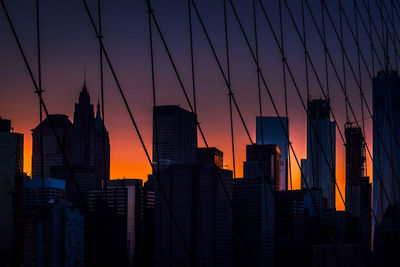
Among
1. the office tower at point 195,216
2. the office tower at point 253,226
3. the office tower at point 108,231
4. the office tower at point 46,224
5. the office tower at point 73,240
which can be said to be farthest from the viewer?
the office tower at point 195,216

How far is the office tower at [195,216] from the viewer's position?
98.9 meters

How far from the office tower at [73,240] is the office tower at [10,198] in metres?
6.26

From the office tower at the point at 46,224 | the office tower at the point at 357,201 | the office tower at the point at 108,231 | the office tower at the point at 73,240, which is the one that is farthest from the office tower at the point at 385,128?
the office tower at the point at 46,224

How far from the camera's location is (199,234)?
334 feet

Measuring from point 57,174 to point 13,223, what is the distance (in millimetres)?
19488

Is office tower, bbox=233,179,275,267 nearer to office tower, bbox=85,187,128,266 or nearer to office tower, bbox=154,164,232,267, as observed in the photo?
office tower, bbox=154,164,232,267

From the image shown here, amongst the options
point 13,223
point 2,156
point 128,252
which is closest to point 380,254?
point 128,252

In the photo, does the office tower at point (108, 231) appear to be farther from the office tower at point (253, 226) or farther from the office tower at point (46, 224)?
the office tower at point (253, 226)

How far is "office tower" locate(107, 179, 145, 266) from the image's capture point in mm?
87062

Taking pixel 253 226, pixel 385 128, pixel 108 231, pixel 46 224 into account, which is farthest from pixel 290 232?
pixel 46 224

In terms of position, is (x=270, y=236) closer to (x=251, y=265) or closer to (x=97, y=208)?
(x=251, y=265)

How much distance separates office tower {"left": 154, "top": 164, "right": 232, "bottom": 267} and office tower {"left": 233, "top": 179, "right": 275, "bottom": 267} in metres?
1.78

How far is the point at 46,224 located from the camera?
8875 cm

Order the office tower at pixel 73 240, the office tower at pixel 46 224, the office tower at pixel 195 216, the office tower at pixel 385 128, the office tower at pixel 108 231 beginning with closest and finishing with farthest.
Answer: the office tower at pixel 385 128 → the office tower at pixel 108 231 → the office tower at pixel 73 240 → the office tower at pixel 46 224 → the office tower at pixel 195 216
